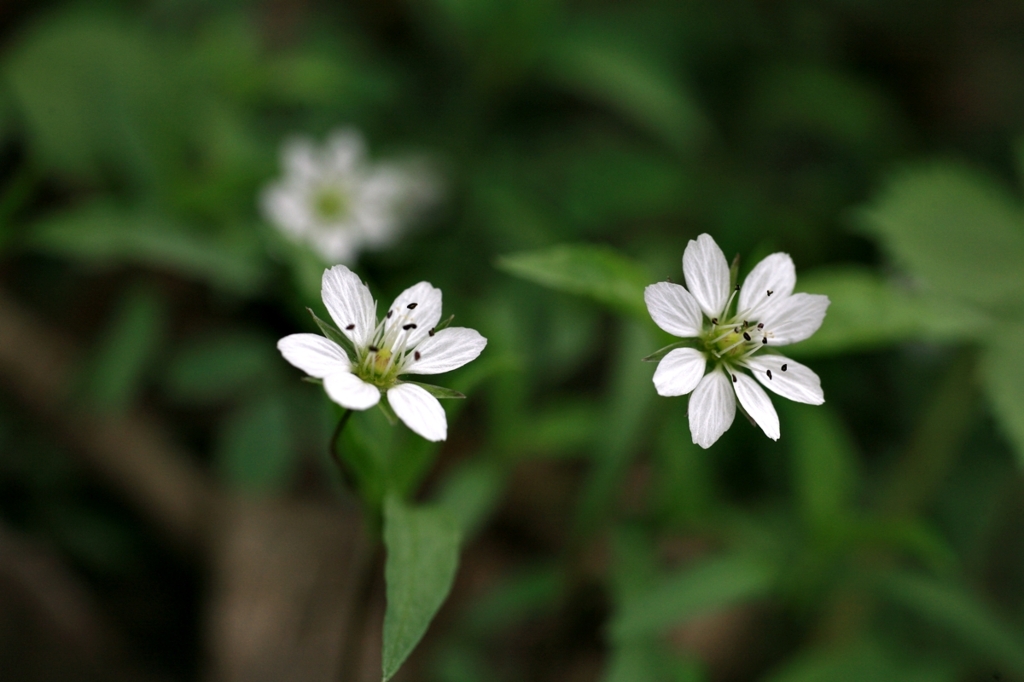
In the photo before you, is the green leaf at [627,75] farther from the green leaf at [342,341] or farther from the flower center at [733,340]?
the green leaf at [342,341]

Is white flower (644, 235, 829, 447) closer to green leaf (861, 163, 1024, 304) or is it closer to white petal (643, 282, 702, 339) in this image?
white petal (643, 282, 702, 339)

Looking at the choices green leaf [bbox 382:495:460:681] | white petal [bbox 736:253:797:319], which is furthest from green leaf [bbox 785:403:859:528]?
green leaf [bbox 382:495:460:681]

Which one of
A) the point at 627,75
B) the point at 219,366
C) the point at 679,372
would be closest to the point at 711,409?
the point at 679,372

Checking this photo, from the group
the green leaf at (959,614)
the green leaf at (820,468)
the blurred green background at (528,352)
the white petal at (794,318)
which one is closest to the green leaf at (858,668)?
the blurred green background at (528,352)

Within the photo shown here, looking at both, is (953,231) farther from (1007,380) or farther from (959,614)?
(959,614)

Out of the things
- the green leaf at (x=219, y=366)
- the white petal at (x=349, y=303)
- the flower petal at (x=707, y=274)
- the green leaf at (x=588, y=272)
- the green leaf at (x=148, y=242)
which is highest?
the green leaf at (x=148, y=242)
